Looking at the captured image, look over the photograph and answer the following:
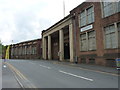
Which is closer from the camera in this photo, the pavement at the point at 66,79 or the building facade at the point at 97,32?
the pavement at the point at 66,79

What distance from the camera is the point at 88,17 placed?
2394 cm

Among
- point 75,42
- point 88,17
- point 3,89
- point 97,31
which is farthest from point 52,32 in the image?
point 3,89

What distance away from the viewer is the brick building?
54584mm

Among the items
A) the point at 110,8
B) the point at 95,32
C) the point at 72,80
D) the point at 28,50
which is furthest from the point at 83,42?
the point at 28,50

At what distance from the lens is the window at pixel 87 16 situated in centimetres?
2297

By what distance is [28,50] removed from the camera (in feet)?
197

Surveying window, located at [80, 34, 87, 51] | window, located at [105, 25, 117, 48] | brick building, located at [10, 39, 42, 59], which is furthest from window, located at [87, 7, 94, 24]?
brick building, located at [10, 39, 42, 59]

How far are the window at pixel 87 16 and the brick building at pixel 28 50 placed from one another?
30.3m

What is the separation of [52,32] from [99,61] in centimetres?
2207

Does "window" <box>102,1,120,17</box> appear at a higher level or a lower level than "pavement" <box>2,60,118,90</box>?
higher

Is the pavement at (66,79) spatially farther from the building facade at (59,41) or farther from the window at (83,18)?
the building facade at (59,41)

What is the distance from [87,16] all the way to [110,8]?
5416mm

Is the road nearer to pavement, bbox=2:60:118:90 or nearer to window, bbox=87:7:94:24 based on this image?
pavement, bbox=2:60:118:90

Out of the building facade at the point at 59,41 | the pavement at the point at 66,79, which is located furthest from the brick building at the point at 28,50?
the pavement at the point at 66,79
